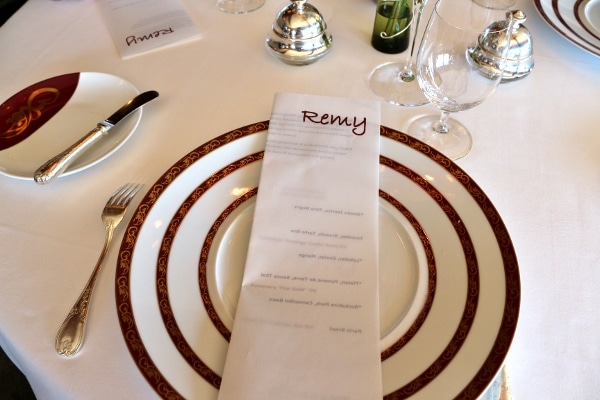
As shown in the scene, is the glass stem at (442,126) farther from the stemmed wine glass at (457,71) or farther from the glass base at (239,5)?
the glass base at (239,5)

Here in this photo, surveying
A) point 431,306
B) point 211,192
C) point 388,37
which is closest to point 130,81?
point 211,192

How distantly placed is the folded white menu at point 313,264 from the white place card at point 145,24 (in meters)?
0.25

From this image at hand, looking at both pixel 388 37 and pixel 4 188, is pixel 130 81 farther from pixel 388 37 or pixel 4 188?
pixel 388 37

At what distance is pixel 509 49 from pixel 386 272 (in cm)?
37

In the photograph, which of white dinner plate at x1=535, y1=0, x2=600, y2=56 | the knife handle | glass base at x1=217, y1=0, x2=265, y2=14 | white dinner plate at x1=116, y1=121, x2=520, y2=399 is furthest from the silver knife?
white dinner plate at x1=535, y1=0, x2=600, y2=56

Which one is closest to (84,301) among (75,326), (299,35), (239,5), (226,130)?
(75,326)

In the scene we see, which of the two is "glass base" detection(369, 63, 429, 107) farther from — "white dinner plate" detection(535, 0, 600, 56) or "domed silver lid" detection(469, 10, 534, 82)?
"white dinner plate" detection(535, 0, 600, 56)

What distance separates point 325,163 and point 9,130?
1.32 feet

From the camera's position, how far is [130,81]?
0.65 m

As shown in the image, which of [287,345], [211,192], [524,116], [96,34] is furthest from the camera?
[96,34]

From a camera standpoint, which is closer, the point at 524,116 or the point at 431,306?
the point at 431,306

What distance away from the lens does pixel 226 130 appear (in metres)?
0.59

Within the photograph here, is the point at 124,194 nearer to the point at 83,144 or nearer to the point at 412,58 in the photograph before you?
the point at 83,144

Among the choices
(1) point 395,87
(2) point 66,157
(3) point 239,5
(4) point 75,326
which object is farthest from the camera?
(3) point 239,5
